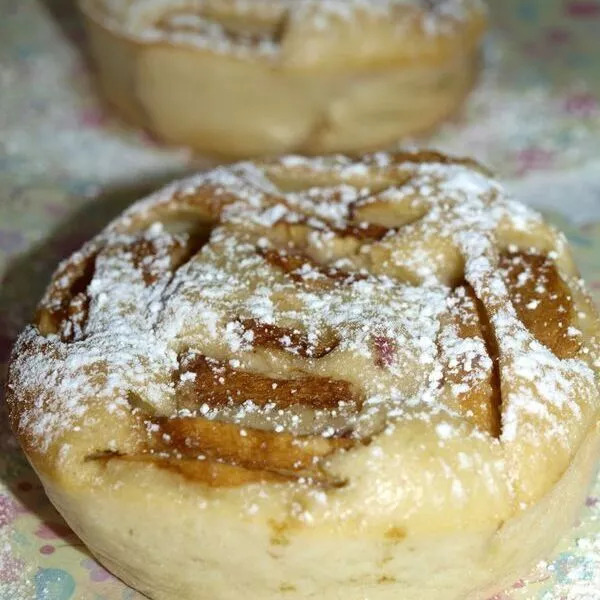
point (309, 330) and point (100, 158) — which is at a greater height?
point (309, 330)

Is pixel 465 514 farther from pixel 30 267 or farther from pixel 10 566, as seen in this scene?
pixel 30 267

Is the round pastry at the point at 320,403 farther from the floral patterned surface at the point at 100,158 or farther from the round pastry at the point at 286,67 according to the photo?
the round pastry at the point at 286,67

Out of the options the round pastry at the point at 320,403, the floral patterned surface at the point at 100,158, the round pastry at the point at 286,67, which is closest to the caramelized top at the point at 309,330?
the round pastry at the point at 320,403

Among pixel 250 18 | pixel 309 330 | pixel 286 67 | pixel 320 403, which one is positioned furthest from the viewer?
pixel 250 18

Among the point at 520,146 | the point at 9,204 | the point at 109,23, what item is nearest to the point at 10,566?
the point at 9,204

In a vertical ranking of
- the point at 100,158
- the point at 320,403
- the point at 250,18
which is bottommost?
the point at 100,158

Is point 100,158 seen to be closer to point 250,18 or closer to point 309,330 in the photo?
point 250,18

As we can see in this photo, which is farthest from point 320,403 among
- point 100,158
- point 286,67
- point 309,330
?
point 100,158

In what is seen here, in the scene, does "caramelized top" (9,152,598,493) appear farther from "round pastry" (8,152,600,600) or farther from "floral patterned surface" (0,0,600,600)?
"floral patterned surface" (0,0,600,600)

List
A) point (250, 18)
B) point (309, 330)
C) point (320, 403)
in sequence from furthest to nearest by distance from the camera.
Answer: point (250, 18), point (309, 330), point (320, 403)
